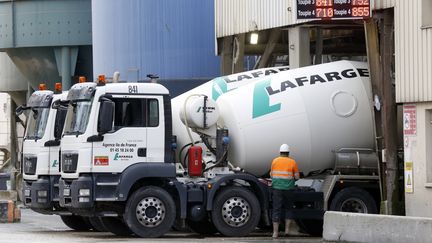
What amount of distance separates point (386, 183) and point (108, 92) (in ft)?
19.6

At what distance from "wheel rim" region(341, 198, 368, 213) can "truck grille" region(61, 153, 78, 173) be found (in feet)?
18.3

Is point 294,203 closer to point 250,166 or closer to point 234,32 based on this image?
point 250,166

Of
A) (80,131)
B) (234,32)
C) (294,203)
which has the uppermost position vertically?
(234,32)

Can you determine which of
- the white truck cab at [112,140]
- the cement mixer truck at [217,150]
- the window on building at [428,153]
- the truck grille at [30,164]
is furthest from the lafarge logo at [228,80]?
the window on building at [428,153]

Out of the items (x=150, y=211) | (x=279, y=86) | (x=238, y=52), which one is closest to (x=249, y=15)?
(x=238, y=52)

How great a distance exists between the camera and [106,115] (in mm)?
21906

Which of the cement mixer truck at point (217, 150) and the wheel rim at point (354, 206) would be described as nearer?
the cement mixer truck at point (217, 150)

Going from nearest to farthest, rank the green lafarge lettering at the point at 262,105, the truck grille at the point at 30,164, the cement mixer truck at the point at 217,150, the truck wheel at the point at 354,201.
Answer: the cement mixer truck at the point at 217,150 < the green lafarge lettering at the point at 262,105 < the truck wheel at the point at 354,201 < the truck grille at the point at 30,164

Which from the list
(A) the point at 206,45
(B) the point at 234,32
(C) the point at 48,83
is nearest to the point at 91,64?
(C) the point at 48,83

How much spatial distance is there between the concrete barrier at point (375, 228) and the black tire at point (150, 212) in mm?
3529

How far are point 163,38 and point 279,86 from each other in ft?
47.8

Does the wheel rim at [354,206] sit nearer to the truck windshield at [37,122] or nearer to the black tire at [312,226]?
the black tire at [312,226]

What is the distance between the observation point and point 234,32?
3053 cm

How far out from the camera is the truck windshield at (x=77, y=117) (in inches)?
883
